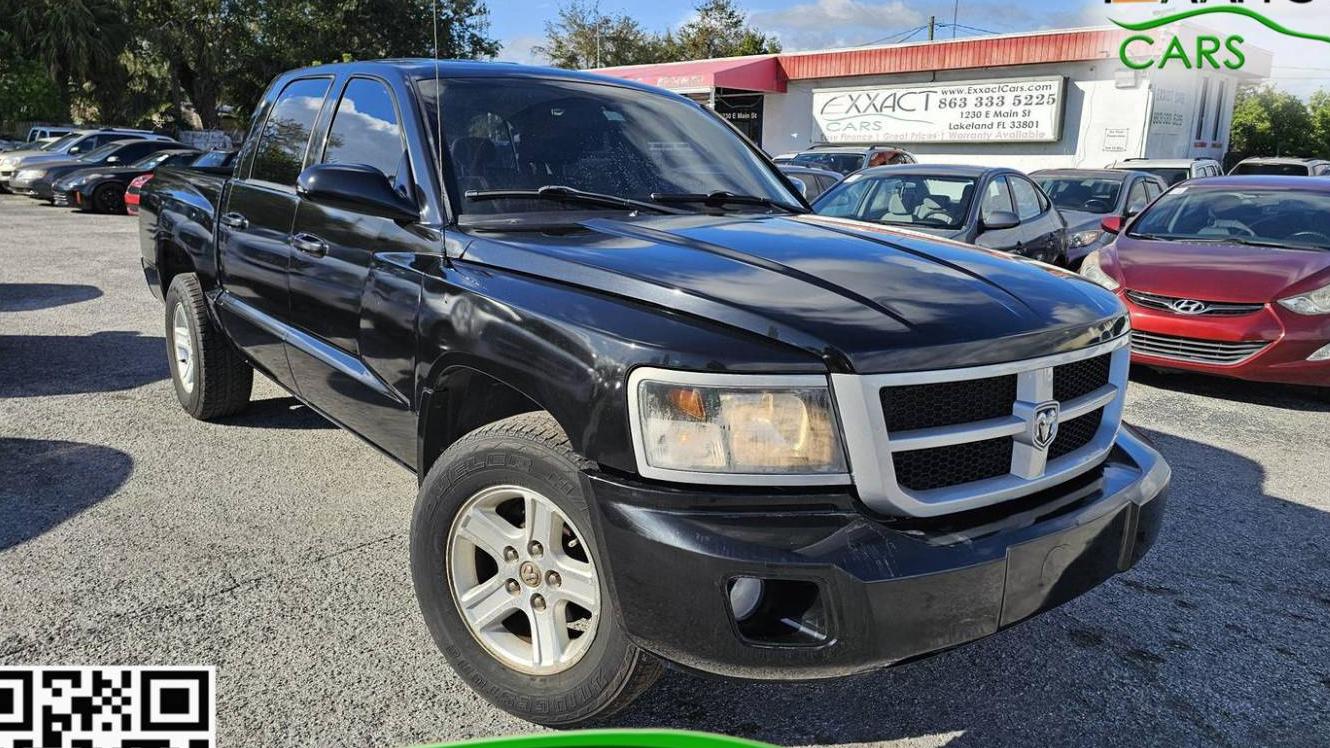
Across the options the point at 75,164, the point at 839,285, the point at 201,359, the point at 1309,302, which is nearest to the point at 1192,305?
the point at 1309,302

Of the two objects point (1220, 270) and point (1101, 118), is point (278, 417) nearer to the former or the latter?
point (1220, 270)

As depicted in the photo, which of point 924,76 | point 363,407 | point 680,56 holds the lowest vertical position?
point 363,407

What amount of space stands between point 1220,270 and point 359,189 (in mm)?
5836

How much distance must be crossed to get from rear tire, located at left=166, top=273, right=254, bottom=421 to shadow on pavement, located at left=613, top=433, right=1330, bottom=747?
10.5 feet

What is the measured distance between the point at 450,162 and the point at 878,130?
26.6 metres

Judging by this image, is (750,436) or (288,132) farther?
(288,132)

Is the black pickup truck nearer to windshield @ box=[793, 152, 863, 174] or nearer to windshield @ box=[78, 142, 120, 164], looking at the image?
windshield @ box=[793, 152, 863, 174]

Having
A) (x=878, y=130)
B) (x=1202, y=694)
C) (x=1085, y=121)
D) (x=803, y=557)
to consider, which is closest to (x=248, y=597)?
(x=803, y=557)

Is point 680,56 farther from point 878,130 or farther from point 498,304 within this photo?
point 498,304

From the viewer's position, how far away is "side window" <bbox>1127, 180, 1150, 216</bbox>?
11.9m

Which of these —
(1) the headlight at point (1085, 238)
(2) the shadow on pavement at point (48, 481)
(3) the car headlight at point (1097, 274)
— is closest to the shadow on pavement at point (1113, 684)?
(2) the shadow on pavement at point (48, 481)

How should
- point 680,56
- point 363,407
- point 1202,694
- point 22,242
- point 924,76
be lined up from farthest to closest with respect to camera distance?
point 680,56
point 924,76
point 22,242
point 363,407
point 1202,694

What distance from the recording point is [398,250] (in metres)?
3.07

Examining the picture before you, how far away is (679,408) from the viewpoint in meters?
2.14
